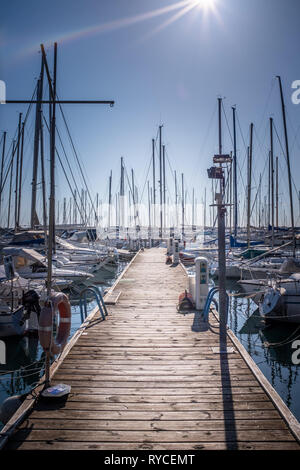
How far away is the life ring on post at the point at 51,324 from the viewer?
470 cm

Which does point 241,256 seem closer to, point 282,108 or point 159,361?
point 282,108

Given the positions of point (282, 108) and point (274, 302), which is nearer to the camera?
point (274, 302)

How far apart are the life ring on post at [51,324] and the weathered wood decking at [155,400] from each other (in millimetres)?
441

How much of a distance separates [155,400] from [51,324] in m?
1.86

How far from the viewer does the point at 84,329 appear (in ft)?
25.2

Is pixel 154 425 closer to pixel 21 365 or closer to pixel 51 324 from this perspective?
pixel 51 324

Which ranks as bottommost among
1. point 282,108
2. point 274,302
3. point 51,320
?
point 274,302

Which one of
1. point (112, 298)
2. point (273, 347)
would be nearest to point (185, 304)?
point (112, 298)

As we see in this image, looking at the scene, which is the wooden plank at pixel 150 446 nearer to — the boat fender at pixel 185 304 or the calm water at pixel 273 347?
the calm water at pixel 273 347

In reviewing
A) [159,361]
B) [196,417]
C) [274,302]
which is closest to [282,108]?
[274,302]

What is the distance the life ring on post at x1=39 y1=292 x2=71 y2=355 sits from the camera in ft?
15.4

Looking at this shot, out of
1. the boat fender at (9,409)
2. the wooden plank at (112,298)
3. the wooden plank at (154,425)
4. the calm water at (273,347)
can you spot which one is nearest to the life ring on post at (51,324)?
the boat fender at (9,409)

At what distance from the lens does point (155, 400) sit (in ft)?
14.7

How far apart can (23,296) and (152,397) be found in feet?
27.3
